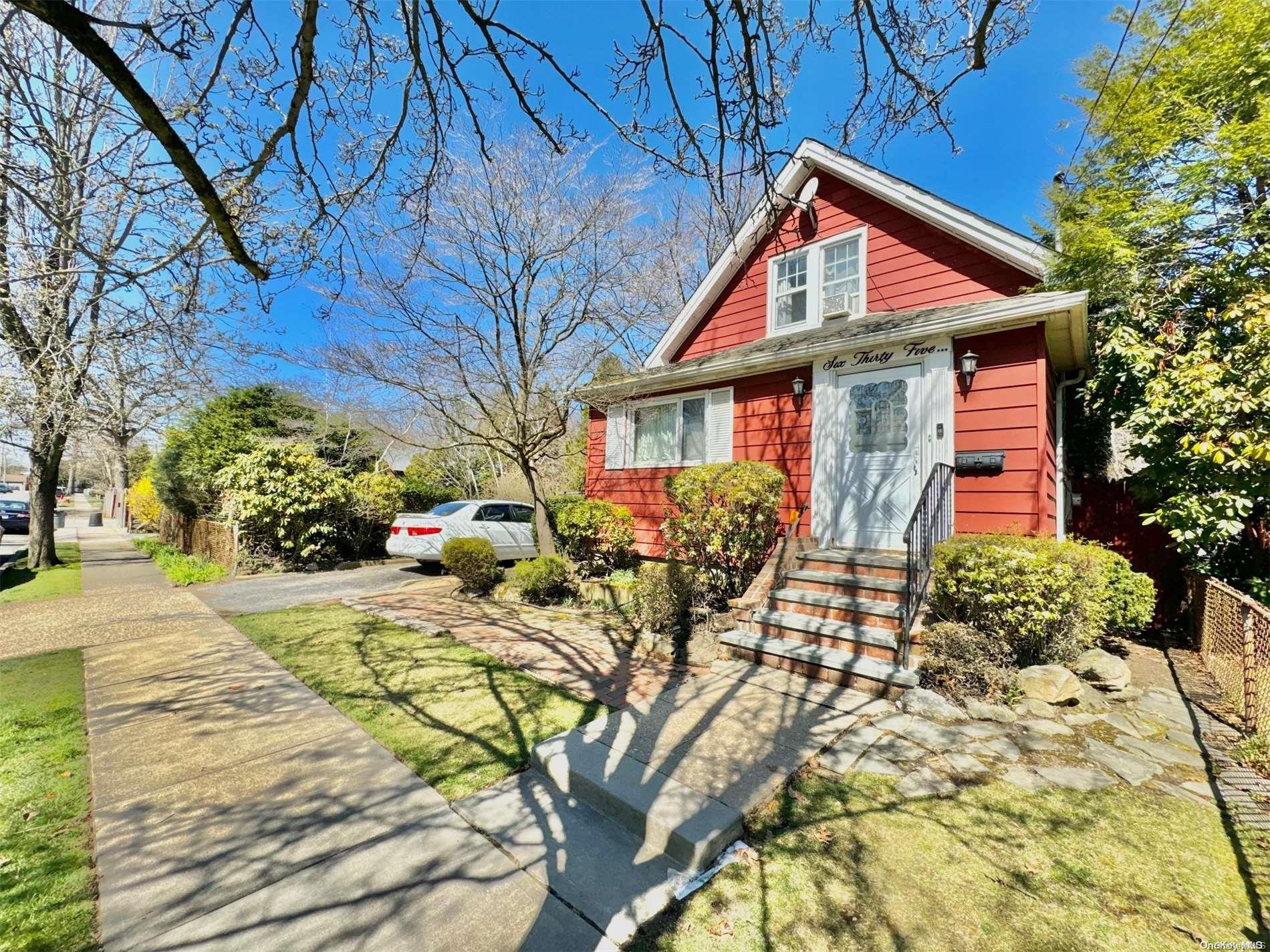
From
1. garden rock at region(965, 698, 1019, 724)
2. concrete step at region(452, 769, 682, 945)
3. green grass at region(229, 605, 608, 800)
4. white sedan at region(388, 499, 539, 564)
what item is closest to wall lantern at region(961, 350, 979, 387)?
garden rock at region(965, 698, 1019, 724)

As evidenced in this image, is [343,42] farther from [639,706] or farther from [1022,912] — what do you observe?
[1022,912]

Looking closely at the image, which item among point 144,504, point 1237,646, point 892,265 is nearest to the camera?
point 1237,646

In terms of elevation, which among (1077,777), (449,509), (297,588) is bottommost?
(297,588)

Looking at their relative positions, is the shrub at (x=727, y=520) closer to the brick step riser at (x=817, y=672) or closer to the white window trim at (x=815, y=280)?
the brick step riser at (x=817, y=672)

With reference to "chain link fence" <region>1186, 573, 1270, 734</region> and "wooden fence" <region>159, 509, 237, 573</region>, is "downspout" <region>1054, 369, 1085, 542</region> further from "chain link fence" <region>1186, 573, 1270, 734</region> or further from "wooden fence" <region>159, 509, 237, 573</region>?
"wooden fence" <region>159, 509, 237, 573</region>

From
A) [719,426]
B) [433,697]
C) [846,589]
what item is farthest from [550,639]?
[719,426]

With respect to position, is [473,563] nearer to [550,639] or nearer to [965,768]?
[550,639]

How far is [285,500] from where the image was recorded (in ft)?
36.1

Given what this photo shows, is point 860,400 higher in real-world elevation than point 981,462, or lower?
higher

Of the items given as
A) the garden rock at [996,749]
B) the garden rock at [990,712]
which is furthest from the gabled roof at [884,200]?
the garden rock at [996,749]

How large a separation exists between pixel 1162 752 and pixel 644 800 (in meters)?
3.54

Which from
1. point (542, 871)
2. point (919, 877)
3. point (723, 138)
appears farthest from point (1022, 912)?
point (723, 138)

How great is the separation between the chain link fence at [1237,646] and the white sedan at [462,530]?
987cm

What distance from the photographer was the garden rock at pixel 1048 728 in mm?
3648
